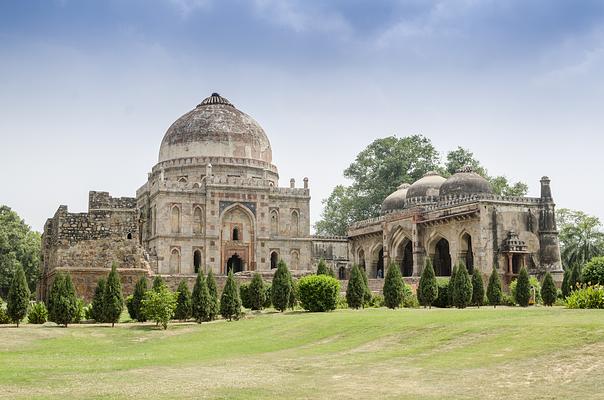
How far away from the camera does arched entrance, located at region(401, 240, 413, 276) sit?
175 feet

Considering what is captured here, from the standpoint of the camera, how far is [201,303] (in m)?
29.1

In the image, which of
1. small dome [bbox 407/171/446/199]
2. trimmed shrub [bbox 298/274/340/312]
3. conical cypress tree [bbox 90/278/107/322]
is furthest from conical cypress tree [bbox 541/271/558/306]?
small dome [bbox 407/171/446/199]

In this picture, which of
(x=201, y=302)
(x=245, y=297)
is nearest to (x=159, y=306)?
(x=201, y=302)

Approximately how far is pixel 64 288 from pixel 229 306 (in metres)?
5.89

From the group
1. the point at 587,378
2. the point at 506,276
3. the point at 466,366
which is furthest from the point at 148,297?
the point at 506,276

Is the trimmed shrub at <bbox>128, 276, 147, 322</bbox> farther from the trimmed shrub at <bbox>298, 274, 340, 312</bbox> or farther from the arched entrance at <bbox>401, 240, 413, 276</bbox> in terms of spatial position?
the arched entrance at <bbox>401, 240, 413, 276</bbox>

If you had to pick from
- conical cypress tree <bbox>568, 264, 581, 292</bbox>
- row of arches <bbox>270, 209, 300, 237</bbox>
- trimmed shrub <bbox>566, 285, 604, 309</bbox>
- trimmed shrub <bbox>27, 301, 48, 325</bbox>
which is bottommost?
trimmed shrub <bbox>27, 301, 48, 325</bbox>

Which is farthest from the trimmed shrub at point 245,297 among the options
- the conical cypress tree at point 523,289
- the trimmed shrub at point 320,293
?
the conical cypress tree at point 523,289

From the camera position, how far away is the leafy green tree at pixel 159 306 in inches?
1063

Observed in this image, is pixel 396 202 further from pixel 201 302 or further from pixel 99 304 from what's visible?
pixel 99 304

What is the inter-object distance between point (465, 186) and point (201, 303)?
2475 centimetres

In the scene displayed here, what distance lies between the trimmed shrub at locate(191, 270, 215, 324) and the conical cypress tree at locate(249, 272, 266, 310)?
3.55 m

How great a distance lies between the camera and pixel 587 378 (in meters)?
13.0

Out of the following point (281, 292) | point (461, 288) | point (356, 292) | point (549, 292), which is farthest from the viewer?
point (549, 292)
